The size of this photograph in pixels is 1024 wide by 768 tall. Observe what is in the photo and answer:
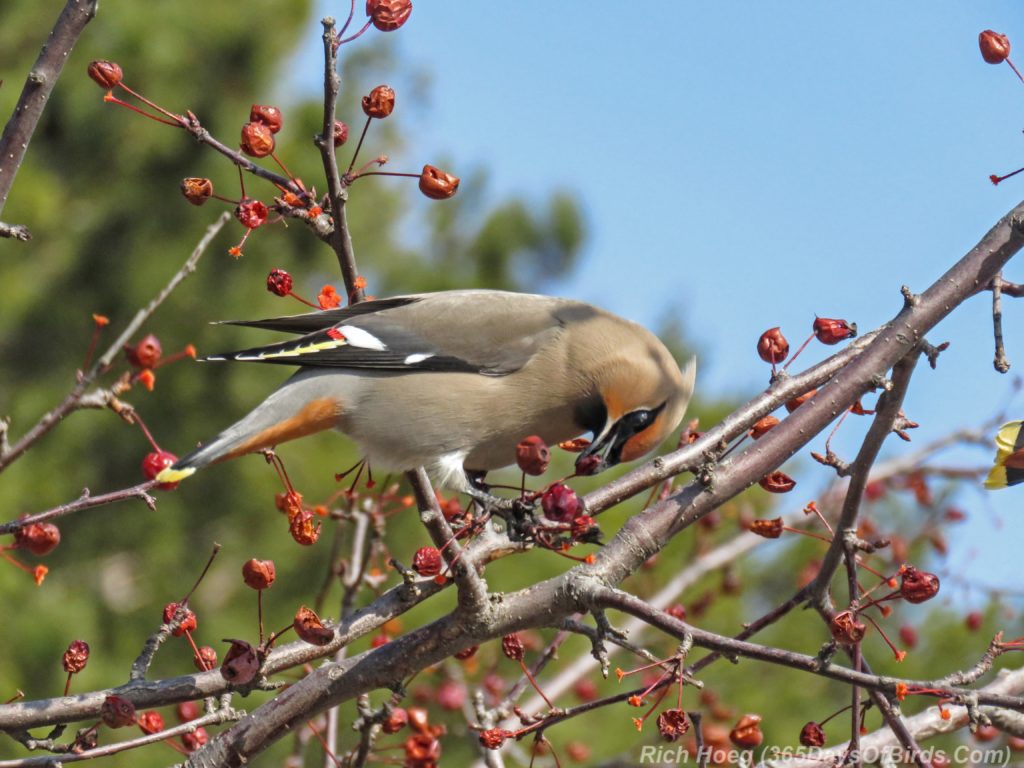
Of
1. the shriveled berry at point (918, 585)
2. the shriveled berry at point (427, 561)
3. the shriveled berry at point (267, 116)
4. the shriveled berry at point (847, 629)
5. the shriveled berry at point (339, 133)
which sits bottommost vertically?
the shriveled berry at point (847, 629)

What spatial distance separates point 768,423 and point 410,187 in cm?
1120

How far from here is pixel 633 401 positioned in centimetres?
343

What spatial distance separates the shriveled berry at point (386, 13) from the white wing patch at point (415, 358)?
1.17m

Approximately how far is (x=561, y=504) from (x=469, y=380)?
128 cm

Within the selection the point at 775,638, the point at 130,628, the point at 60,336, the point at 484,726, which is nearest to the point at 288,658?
the point at 484,726

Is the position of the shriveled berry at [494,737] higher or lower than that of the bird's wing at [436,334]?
lower

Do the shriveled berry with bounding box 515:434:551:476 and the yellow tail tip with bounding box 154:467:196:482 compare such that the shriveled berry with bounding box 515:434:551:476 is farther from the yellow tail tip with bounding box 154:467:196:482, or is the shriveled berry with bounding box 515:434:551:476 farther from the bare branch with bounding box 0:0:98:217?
the bare branch with bounding box 0:0:98:217

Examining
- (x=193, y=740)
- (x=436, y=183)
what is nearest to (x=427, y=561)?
(x=436, y=183)

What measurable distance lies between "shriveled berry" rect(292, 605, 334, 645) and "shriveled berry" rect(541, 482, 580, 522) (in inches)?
20.8

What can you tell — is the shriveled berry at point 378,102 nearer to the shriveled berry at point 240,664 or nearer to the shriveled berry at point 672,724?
the shriveled berry at point 240,664

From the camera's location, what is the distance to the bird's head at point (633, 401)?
3.36 m

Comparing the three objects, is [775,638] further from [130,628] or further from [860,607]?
[860,607]

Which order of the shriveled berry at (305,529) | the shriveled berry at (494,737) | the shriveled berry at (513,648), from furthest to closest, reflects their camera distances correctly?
1. the shriveled berry at (513,648)
2. the shriveled berry at (305,529)
3. the shriveled berry at (494,737)

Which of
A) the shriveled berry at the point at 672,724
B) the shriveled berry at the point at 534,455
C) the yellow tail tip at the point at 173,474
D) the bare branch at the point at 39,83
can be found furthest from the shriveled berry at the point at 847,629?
the bare branch at the point at 39,83
